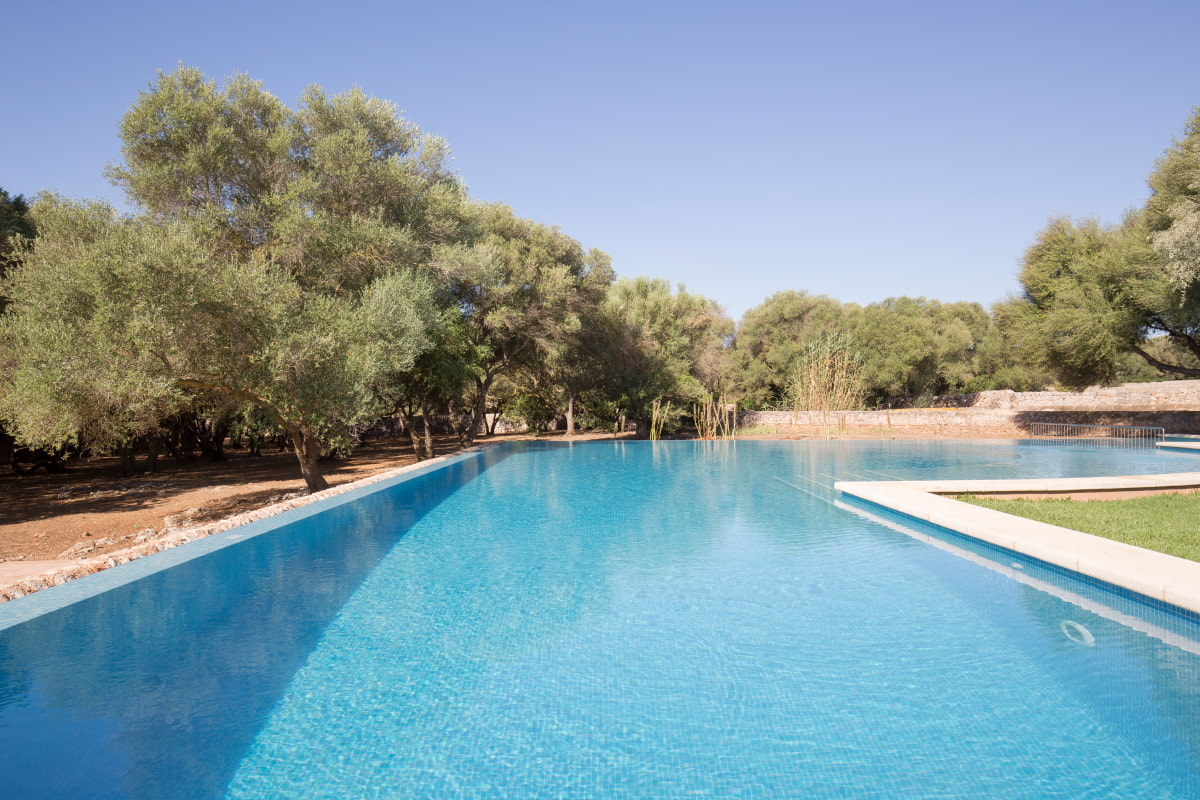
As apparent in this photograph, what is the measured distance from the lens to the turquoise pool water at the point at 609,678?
2.26 metres

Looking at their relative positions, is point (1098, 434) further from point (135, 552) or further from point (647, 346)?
point (135, 552)

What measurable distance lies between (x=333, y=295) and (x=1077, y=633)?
10838 mm

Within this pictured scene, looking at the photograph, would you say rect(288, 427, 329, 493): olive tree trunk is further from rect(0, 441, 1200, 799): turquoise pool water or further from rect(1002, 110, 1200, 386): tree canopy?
rect(1002, 110, 1200, 386): tree canopy

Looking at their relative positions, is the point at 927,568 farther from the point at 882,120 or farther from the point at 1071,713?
the point at 882,120

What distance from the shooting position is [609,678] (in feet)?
10.0

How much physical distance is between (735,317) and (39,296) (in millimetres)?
28555

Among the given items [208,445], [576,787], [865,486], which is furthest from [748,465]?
[208,445]

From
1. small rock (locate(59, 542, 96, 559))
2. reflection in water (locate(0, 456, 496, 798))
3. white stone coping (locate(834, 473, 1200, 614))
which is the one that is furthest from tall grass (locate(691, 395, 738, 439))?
small rock (locate(59, 542, 96, 559))

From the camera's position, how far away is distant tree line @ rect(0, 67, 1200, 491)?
24.7 feet

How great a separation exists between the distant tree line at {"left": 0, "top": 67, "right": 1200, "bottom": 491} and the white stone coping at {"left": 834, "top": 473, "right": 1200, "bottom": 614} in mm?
7095

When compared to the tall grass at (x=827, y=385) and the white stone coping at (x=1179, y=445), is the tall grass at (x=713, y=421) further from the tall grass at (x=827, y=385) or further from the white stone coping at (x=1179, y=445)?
the white stone coping at (x=1179, y=445)

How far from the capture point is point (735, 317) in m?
32.2

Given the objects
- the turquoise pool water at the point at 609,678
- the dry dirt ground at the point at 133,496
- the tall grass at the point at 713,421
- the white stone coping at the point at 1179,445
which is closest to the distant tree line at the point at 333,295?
the tall grass at the point at 713,421

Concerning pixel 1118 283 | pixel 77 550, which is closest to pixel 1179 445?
pixel 1118 283
